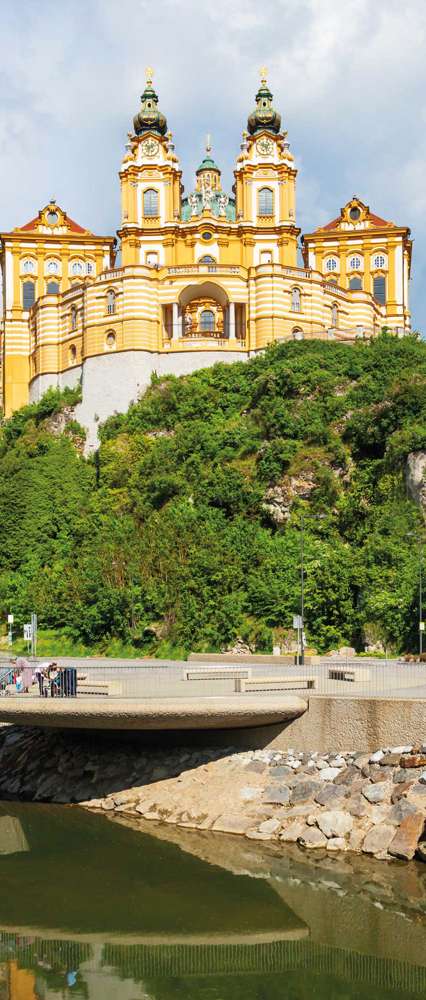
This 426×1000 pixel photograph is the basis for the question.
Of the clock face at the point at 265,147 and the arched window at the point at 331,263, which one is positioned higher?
the clock face at the point at 265,147

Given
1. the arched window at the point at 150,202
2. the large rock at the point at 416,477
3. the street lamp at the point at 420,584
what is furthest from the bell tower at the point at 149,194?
the street lamp at the point at 420,584

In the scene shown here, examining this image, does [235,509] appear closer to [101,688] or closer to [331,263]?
[101,688]

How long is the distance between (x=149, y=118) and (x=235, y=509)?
39422 millimetres

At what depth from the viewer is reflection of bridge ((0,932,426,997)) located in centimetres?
1862

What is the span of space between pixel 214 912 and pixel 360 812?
4296mm

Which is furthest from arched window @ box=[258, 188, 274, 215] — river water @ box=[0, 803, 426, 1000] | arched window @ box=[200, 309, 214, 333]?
river water @ box=[0, 803, 426, 1000]

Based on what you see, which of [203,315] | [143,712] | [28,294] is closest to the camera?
[143,712]

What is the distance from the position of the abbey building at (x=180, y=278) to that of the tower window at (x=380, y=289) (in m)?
0.10

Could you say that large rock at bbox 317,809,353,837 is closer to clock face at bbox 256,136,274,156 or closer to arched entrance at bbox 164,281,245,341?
arched entrance at bbox 164,281,245,341

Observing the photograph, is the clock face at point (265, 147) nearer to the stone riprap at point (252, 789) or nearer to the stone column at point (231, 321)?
the stone column at point (231, 321)

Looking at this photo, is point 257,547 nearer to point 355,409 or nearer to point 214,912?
point 355,409

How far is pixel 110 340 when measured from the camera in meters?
71.4

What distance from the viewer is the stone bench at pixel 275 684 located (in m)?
26.9

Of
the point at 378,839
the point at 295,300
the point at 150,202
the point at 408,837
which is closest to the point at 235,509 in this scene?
the point at 295,300
